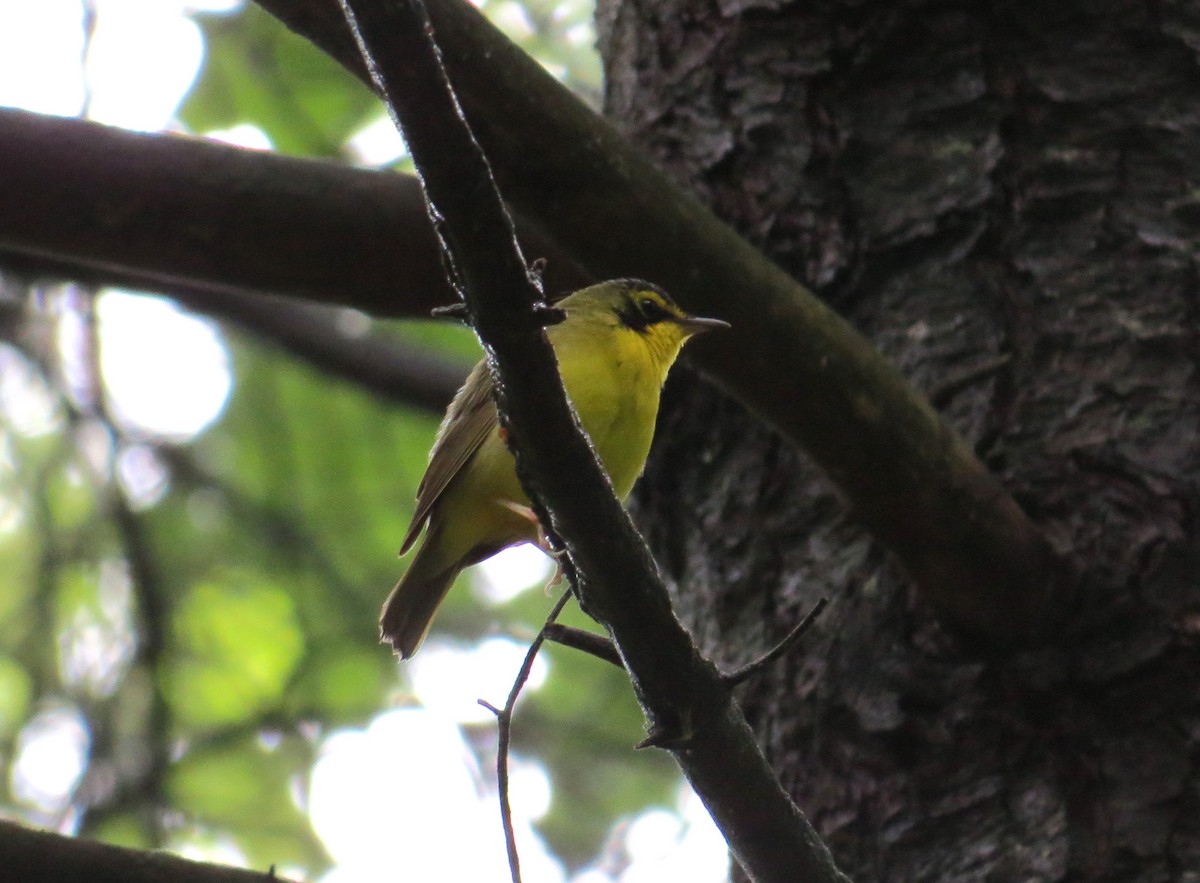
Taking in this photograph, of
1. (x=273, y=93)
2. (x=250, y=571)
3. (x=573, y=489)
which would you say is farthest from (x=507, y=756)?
(x=250, y=571)

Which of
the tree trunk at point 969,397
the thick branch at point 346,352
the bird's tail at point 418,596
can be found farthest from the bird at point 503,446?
the thick branch at point 346,352

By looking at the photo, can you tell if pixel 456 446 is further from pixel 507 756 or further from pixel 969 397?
pixel 507 756

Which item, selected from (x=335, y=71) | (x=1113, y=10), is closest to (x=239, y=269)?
(x=1113, y=10)

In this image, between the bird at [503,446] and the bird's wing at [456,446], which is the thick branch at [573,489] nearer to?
the bird at [503,446]

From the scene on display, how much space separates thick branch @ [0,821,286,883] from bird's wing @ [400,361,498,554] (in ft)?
6.75

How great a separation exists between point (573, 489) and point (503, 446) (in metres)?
2.04

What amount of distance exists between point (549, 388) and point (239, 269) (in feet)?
5.30

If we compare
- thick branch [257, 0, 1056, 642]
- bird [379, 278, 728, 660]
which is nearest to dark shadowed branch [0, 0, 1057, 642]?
thick branch [257, 0, 1056, 642]

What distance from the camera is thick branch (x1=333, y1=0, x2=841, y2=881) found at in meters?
1.73

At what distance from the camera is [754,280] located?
3.05m

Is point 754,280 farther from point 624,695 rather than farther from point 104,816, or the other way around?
point 624,695

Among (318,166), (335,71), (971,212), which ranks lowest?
(971,212)

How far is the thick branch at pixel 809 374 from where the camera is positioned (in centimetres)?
292

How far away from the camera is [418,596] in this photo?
4.71m
